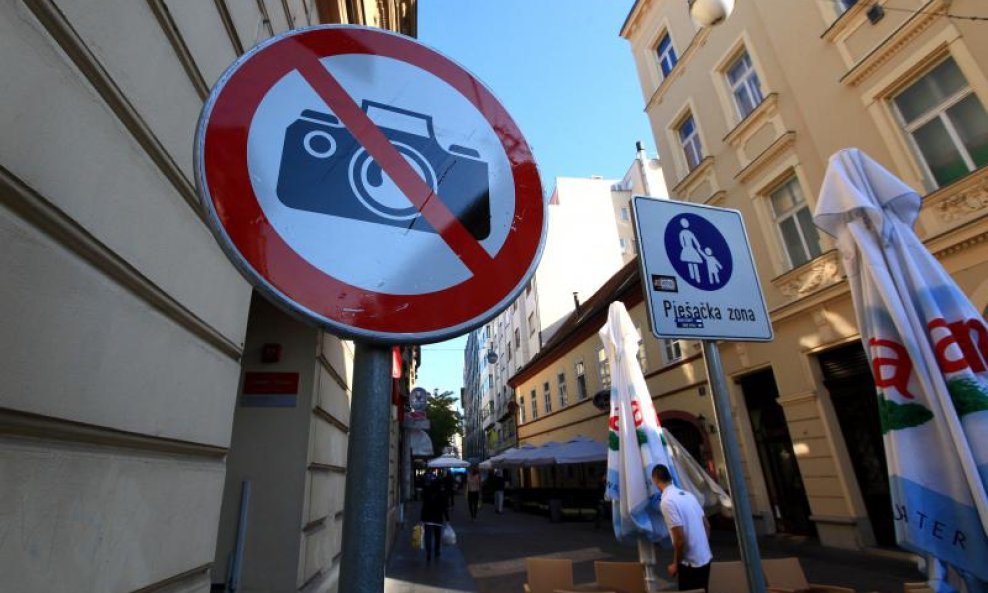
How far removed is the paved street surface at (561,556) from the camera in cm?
714

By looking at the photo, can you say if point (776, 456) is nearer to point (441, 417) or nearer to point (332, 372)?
point (332, 372)

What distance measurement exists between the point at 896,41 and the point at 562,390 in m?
18.2

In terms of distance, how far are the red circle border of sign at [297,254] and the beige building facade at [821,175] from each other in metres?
9.05

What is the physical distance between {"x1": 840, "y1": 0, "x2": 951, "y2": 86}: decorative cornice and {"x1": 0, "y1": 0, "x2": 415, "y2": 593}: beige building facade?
10033 millimetres

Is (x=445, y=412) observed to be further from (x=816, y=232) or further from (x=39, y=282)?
(x=39, y=282)

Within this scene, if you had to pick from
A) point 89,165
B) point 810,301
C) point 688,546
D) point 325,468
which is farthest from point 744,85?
point 89,165

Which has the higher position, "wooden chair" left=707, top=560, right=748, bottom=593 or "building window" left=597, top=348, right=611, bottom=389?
"building window" left=597, top=348, right=611, bottom=389

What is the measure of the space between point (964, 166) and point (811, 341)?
3.81m

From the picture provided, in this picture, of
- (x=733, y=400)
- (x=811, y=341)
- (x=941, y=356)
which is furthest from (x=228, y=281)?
(x=733, y=400)

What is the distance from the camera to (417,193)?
1.22 m

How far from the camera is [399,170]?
4.02 feet

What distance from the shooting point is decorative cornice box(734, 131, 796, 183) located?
34.1ft

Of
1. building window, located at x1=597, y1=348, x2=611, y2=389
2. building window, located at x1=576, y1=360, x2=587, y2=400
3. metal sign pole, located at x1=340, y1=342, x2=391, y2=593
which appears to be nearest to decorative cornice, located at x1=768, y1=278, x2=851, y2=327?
building window, located at x1=597, y1=348, x2=611, y2=389

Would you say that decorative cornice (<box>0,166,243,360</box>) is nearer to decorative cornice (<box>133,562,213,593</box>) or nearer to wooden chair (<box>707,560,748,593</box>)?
decorative cornice (<box>133,562,213,593</box>)
